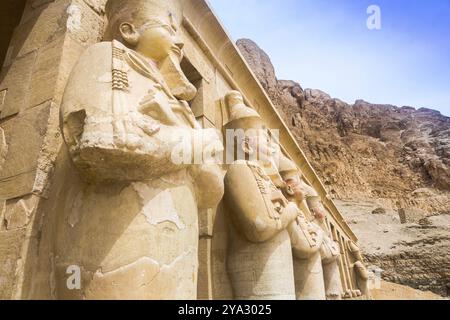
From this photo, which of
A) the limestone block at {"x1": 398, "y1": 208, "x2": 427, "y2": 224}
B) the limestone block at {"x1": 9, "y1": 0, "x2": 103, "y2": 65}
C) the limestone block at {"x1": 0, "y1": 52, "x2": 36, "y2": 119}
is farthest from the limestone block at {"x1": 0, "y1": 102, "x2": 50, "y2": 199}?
the limestone block at {"x1": 398, "y1": 208, "x2": 427, "y2": 224}

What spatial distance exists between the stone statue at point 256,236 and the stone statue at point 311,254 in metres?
0.52

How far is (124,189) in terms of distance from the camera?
5.31ft

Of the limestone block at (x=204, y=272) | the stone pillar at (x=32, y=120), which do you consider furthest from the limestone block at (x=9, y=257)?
the limestone block at (x=204, y=272)

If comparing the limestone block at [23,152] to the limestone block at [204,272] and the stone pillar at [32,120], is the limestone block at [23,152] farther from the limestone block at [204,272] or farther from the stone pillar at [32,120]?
the limestone block at [204,272]

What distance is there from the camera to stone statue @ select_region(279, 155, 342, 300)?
3.30 metres

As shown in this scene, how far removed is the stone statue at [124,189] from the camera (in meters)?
1.48

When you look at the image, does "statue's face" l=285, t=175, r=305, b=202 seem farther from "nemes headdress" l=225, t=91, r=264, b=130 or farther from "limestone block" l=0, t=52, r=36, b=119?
"limestone block" l=0, t=52, r=36, b=119

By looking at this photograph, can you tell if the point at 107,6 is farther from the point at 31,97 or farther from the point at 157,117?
the point at 157,117

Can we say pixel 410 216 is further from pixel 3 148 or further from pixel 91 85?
pixel 91 85

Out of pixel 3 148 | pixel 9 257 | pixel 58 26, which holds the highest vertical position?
pixel 58 26

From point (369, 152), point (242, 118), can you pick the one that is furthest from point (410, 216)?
point (242, 118)

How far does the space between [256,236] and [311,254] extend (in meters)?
1.03

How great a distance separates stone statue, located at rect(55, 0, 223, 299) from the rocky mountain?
23.2 metres
